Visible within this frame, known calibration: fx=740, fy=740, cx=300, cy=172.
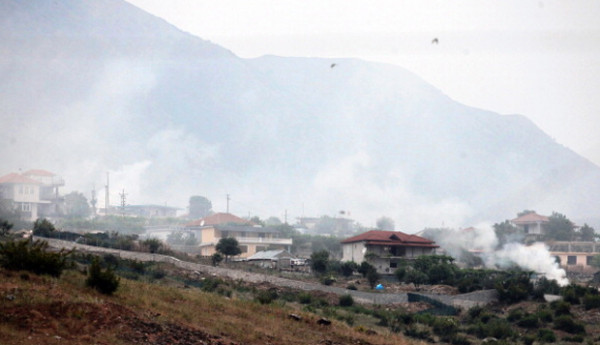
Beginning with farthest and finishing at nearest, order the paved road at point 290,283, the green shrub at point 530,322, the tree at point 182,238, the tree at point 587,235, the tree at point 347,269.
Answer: the tree at point 587,235 → the tree at point 182,238 → the tree at point 347,269 → the paved road at point 290,283 → the green shrub at point 530,322

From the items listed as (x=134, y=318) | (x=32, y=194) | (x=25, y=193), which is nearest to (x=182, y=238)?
(x=25, y=193)

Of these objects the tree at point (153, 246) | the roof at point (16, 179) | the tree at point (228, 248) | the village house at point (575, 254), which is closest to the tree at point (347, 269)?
the tree at point (228, 248)

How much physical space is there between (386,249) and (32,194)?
317 ft

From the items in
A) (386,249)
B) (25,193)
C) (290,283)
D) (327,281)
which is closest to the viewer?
(290,283)

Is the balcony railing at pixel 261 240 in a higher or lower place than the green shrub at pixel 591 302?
higher

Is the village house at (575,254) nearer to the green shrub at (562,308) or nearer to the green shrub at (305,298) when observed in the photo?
the green shrub at (562,308)

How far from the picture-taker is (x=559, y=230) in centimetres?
15175

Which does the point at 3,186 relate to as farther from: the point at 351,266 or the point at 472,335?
the point at 472,335

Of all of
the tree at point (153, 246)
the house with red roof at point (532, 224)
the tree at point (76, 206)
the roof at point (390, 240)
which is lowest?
the tree at point (153, 246)

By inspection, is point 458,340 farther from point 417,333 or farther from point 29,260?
point 29,260

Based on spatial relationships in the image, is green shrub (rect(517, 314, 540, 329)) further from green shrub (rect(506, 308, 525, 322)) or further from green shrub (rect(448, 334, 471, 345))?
green shrub (rect(448, 334, 471, 345))

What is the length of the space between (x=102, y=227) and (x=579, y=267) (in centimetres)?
8673

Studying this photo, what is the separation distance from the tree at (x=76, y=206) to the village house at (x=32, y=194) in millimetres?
6618

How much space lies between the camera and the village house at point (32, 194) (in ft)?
494
